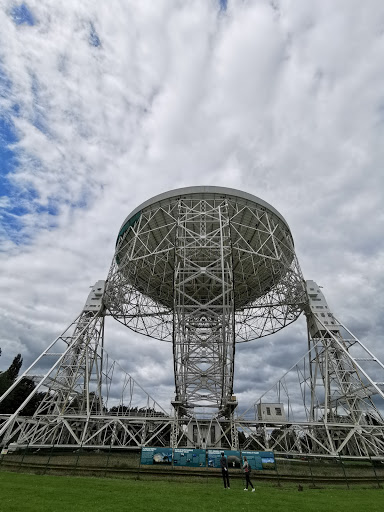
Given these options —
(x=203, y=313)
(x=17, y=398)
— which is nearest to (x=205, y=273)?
(x=203, y=313)

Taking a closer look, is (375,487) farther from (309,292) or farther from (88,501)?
(309,292)

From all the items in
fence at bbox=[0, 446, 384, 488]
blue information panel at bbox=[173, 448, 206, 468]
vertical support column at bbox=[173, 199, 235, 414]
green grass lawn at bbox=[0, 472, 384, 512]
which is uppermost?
vertical support column at bbox=[173, 199, 235, 414]

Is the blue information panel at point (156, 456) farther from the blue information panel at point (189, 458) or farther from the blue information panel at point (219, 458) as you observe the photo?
the blue information panel at point (219, 458)

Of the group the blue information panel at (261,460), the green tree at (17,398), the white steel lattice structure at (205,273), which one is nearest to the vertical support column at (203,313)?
the white steel lattice structure at (205,273)

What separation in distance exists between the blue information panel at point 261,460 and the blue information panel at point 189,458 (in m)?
2.09

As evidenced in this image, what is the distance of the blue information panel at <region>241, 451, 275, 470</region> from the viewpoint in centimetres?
1495

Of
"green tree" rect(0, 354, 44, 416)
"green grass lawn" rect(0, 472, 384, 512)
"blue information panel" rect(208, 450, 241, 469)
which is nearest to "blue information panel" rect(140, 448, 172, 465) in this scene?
"blue information panel" rect(208, 450, 241, 469)

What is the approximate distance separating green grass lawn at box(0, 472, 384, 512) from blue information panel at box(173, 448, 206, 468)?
294 cm

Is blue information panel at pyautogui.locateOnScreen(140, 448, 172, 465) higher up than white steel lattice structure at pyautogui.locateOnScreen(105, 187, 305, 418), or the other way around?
white steel lattice structure at pyautogui.locateOnScreen(105, 187, 305, 418)

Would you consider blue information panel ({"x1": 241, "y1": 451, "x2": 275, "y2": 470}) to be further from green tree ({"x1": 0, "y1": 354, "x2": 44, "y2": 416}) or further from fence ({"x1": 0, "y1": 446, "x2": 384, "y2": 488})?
green tree ({"x1": 0, "y1": 354, "x2": 44, "y2": 416})

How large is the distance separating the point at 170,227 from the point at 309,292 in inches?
504

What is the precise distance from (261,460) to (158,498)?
301 inches

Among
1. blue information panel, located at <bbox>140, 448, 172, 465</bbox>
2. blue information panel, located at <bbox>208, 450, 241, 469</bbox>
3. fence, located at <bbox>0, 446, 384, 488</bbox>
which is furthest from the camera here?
blue information panel, located at <bbox>208, 450, 241, 469</bbox>

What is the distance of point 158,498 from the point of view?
9.26 metres
